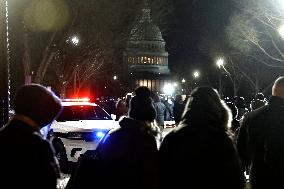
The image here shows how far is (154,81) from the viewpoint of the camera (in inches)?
5354

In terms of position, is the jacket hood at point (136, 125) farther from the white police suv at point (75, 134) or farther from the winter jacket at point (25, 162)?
the white police suv at point (75, 134)

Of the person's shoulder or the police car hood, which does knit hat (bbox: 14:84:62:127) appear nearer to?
the person's shoulder

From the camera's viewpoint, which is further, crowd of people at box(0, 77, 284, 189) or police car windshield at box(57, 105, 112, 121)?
police car windshield at box(57, 105, 112, 121)

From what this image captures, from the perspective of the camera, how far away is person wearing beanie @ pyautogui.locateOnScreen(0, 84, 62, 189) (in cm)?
310

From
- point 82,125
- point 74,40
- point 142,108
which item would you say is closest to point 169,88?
point 74,40

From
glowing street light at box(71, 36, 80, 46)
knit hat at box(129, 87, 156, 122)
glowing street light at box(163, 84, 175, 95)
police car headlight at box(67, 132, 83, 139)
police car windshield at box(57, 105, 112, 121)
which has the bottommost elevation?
glowing street light at box(163, 84, 175, 95)

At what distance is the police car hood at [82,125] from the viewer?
1289 cm

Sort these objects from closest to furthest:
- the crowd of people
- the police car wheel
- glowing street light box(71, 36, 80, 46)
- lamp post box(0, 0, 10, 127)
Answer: the crowd of people < lamp post box(0, 0, 10, 127) < the police car wheel < glowing street light box(71, 36, 80, 46)

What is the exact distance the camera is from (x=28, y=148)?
3139 mm

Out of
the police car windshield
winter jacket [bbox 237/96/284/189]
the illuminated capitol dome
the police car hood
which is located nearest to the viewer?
winter jacket [bbox 237/96/284/189]

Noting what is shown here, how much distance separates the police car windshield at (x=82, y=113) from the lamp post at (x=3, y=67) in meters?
7.38

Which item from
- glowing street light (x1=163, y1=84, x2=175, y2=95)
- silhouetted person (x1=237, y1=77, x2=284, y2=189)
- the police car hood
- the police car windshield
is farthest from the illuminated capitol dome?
silhouetted person (x1=237, y1=77, x2=284, y2=189)

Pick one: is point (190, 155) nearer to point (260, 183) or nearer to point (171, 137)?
point (171, 137)

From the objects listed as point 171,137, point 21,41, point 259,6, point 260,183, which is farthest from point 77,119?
point 259,6
